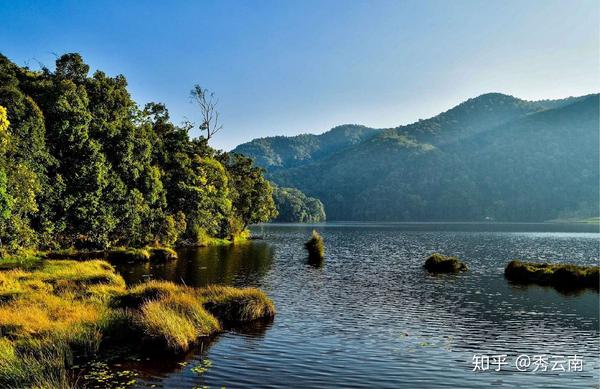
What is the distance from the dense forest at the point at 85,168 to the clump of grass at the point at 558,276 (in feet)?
184

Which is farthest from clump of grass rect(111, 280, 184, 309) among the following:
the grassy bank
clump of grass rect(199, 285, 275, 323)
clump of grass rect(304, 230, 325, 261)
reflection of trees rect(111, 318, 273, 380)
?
clump of grass rect(304, 230, 325, 261)

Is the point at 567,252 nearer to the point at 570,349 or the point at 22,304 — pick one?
the point at 570,349

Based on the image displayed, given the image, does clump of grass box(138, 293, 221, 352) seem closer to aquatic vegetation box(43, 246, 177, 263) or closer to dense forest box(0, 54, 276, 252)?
dense forest box(0, 54, 276, 252)

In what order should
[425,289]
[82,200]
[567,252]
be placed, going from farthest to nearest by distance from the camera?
[567,252]
[82,200]
[425,289]

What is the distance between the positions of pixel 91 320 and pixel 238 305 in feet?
31.4

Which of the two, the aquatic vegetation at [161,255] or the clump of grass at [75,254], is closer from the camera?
the clump of grass at [75,254]

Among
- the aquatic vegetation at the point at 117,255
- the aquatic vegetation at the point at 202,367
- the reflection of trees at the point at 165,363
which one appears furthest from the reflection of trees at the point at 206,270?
the aquatic vegetation at the point at 202,367

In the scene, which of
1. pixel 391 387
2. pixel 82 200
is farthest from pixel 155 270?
pixel 391 387

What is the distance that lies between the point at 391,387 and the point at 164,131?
89.0 meters

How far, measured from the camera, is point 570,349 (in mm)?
24891

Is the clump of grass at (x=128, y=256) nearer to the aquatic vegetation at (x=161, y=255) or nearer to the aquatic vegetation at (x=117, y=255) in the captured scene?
the aquatic vegetation at (x=117, y=255)

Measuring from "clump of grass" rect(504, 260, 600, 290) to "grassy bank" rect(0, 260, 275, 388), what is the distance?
34144 millimetres

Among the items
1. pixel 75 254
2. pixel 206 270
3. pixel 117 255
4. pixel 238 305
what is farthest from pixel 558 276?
pixel 75 254

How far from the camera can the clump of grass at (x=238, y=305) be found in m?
30.0
